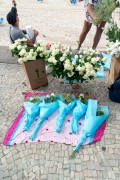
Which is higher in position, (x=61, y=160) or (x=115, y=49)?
(x=115, y=49)

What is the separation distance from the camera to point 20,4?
7895mm

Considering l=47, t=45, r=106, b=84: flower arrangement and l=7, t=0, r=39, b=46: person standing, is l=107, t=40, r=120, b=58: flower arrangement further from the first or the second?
l=7, t=0, r=39, b=46: person standing

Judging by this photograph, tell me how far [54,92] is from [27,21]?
3414 millimetres

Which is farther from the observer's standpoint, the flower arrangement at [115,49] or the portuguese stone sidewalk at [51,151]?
the flower arrangement at [115,49]

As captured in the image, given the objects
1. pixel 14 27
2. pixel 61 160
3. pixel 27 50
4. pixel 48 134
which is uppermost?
pixel 14 27

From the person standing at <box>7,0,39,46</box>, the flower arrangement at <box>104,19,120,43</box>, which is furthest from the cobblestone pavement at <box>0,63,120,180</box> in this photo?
the person standing at <box>7,0,39,46</box>

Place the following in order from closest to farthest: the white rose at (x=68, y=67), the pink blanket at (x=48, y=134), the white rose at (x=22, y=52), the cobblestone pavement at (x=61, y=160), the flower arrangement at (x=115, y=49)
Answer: the cobblestone pavement at (x=61, y=160) < the pink blanket at (x=48, y=134) < the white rose at (x=68, y=67) < the flower arrangement at (x=115, y=49) < the white rose at (x=22, y=52)

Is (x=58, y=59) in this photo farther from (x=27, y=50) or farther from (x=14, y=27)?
(x=14, y=27)

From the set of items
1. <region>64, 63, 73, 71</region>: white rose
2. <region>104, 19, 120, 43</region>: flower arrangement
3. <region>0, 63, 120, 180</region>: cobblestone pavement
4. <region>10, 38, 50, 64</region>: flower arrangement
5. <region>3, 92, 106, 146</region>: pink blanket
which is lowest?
<region>0, 63, 120, 180</region>: cobblestone pavement

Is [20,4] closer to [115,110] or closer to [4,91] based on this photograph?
[4,91]

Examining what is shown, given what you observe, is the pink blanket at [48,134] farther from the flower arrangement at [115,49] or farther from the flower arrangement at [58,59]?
the flower arrangement at [115,49]

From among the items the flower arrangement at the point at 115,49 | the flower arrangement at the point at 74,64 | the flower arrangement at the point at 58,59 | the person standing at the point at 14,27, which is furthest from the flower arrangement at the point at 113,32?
the person standing at the point at 14,27

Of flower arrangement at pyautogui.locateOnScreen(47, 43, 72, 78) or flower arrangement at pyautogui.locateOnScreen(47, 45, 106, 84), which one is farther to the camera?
flower arrangement at pyautogui.locateOnScreen(47, 43, 72, 78)

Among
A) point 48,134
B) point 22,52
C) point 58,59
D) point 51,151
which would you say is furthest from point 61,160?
point 22,52
